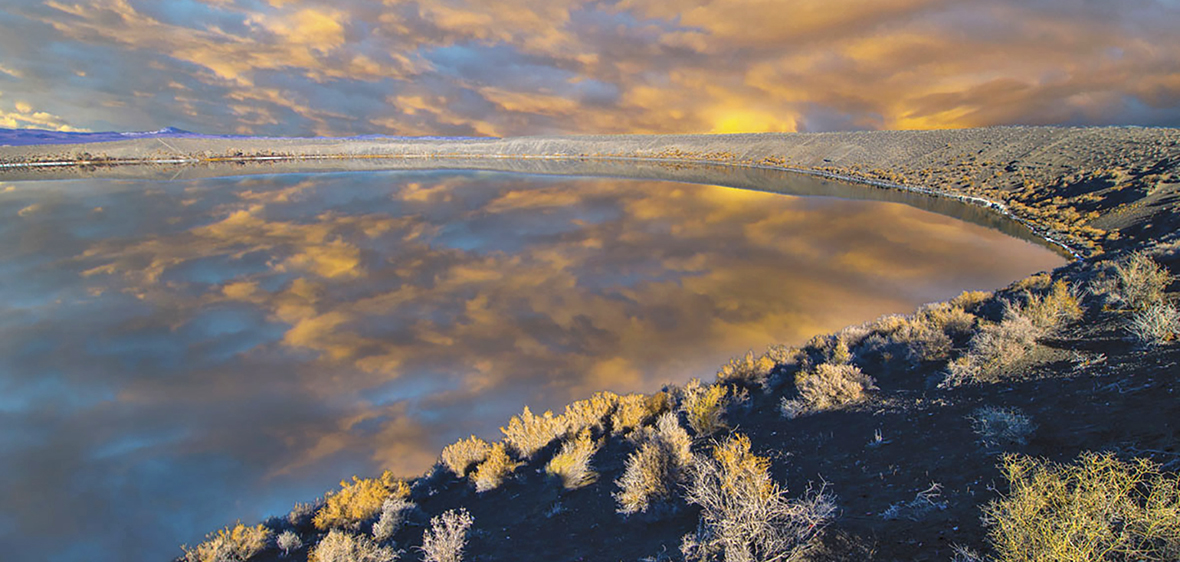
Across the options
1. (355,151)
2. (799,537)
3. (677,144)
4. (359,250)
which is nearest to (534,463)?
(799,537)

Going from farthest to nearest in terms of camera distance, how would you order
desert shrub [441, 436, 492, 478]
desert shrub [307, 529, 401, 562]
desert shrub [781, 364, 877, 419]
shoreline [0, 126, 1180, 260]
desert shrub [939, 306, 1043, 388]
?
1. shoreline [0, 126, 1180, 260]
2. desert shrub [441, 436, 492, 478]
3. desert shrub [781, 364, 877, 419]
4. desert shrub [939, 306, 1043, 388]
5. desert shrub [307, 529, 401, 562]

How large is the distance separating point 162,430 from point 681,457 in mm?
8484

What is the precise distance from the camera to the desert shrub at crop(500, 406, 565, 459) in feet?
23.3

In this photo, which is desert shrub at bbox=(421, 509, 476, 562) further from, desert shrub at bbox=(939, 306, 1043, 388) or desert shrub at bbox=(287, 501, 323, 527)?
desert shrub at bbox=(939, 306, 1043, 388)

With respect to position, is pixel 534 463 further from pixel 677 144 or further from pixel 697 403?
pixel 677 144

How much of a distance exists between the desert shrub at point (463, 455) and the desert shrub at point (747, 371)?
413 cm

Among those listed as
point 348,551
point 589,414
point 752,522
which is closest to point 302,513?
point 348,551

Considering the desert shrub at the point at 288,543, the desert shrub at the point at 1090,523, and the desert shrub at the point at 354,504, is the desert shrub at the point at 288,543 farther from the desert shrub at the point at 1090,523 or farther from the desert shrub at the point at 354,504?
the desert shrub at the point at 1090,523

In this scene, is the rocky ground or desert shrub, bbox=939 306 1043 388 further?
desert shrub, bbox=939 306 1043 388

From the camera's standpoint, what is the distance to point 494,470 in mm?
6508

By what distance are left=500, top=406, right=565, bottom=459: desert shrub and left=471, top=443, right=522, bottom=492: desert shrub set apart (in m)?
0.29

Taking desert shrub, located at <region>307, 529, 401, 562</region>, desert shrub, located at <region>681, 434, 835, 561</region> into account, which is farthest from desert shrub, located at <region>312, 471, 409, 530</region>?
desert shrub, located at <region>681, 434, 835, 561</region>

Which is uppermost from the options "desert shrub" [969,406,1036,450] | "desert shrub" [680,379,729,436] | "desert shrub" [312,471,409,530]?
"desert shrub" [969,406,1036,450]

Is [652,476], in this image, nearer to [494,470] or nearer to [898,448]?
[494,470]
